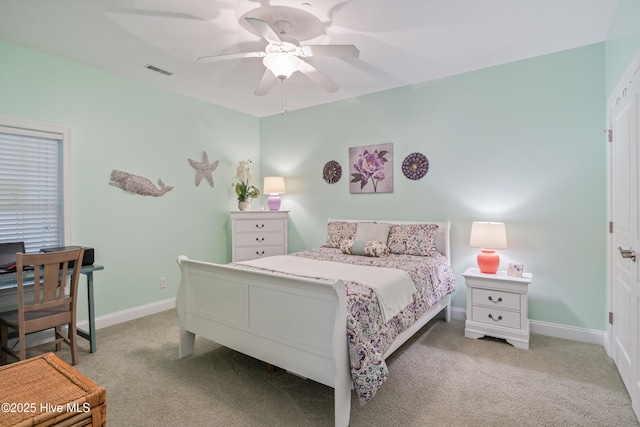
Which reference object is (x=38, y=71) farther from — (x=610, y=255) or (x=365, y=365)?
(x=610, y=255)

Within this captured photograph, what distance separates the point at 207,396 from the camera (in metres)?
2.21

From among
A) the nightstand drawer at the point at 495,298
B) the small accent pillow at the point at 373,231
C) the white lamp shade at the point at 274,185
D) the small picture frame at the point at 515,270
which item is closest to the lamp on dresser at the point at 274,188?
the white lamp shade at the point at 274,185

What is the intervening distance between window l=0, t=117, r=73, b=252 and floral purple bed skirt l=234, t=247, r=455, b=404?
8.81 feet

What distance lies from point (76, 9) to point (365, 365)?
9.92ft

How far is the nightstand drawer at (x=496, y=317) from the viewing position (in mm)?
2951

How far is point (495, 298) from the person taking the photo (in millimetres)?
3041

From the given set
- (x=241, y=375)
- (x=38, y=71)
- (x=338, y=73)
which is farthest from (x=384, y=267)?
(x=38, y=71)

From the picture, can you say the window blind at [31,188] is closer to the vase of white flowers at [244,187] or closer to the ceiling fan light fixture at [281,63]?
the vase of white flowers at [244,187]

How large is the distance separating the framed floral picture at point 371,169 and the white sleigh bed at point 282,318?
4.61 ft

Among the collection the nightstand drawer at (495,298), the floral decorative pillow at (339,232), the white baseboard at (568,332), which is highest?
the floral decorative pillow at (339,232)

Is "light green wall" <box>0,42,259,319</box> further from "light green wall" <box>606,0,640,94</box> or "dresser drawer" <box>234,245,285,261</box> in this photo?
"light green wall" <box>606,0,640,94</box>

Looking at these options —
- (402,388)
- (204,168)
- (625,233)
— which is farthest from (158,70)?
(625,233)

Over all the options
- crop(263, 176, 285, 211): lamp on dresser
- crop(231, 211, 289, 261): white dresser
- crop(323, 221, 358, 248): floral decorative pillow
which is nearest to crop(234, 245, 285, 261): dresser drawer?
crop(231, 211, 289, 261): white dresser

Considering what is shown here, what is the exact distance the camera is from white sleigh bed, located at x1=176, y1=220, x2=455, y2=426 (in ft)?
6.00
